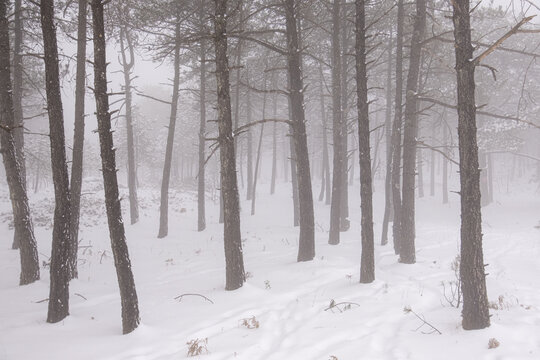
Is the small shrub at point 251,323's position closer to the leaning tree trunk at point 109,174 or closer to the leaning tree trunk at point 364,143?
the leaning tree trunk at point 109,174

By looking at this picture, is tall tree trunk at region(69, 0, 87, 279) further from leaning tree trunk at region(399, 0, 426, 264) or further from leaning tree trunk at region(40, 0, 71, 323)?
leaning tree trunk at region(399, 0, 426, 264)

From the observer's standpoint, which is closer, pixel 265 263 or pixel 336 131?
pixel 265 263

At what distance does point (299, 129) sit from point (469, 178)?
16.8ft

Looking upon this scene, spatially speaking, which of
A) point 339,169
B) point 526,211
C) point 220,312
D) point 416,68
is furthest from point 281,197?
point 220,312

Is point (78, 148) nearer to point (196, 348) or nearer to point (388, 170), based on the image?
point (196, 348)

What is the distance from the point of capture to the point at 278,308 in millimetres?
6953

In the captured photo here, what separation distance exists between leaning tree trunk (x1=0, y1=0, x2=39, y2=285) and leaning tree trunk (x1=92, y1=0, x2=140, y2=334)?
14.3ft

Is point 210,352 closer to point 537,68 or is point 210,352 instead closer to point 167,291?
point 167,291

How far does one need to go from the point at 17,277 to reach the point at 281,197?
80.5ft

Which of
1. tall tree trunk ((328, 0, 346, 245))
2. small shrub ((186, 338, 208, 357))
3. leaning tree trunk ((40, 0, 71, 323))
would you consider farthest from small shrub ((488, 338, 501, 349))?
tall tree trunk ((328, 0, 346, 245))

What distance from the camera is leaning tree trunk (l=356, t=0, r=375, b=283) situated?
7445mm

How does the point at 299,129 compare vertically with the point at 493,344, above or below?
above

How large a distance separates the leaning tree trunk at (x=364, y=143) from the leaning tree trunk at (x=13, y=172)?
804cm

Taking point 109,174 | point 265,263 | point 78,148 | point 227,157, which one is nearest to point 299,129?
point 227,157
